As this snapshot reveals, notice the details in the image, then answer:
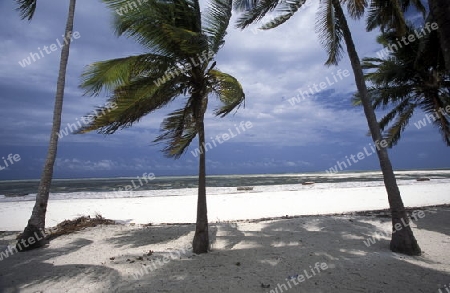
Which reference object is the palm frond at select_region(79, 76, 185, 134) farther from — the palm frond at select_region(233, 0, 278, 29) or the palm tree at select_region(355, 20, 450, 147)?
the palm tree at select_region(355, 20, 450, 147)

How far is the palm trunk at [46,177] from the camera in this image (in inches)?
290

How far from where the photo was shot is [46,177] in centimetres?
789

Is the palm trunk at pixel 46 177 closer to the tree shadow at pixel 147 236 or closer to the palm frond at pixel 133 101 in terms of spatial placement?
the tree shadow at pixel 147 236

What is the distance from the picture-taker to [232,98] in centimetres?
680

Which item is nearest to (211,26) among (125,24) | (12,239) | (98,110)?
(125,24)

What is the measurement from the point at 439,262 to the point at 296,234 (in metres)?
3.17

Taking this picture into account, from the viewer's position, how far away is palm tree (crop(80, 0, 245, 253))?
518cm

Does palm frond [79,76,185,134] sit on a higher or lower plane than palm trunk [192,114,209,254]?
higher

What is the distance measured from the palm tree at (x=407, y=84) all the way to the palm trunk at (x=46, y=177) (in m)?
12.2

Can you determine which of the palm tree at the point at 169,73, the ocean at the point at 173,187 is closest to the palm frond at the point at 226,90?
the palm tree at the point at 169,73

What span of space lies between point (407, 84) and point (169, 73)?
11.8m

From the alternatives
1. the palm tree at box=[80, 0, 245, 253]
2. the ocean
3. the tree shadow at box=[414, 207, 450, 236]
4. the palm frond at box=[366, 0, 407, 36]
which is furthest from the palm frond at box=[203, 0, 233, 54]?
the ocean

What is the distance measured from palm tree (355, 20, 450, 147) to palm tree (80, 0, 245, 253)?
8847 mm

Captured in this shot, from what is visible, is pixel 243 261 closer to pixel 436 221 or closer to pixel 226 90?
pixel 226 90
